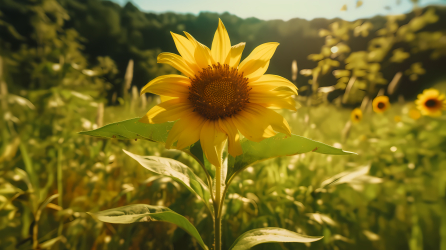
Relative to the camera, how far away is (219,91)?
1.70 ft

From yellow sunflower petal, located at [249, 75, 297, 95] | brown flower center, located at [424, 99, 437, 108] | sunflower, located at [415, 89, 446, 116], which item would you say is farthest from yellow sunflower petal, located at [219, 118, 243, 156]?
brown flower center, located at [424, 99, 437, 108]

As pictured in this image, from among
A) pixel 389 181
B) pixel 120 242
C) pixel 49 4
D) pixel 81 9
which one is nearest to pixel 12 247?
pixel 120 242

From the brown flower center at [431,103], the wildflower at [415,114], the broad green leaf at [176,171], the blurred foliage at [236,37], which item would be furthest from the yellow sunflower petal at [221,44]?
the brown flower center at [431,103]

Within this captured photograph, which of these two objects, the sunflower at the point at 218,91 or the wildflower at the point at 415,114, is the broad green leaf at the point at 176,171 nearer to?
the sunflower at the point at 218,91

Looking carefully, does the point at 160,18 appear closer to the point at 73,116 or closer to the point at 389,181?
the point at 73,116

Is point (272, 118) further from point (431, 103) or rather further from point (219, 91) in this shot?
point (431, 103)

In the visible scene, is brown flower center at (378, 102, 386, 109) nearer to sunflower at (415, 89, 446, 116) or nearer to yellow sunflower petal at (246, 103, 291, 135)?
sunflower at (415, 89, 446, 116)

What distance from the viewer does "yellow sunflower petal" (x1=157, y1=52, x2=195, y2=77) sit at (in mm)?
510

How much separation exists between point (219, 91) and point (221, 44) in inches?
4.0

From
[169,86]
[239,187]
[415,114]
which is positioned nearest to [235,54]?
[169,86]

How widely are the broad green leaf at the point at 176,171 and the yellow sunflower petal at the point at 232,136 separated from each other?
5.1 inches

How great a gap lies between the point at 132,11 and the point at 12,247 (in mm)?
6537

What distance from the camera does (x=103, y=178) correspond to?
1.16 meters

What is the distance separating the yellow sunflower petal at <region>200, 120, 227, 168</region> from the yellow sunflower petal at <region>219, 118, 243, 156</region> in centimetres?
1
